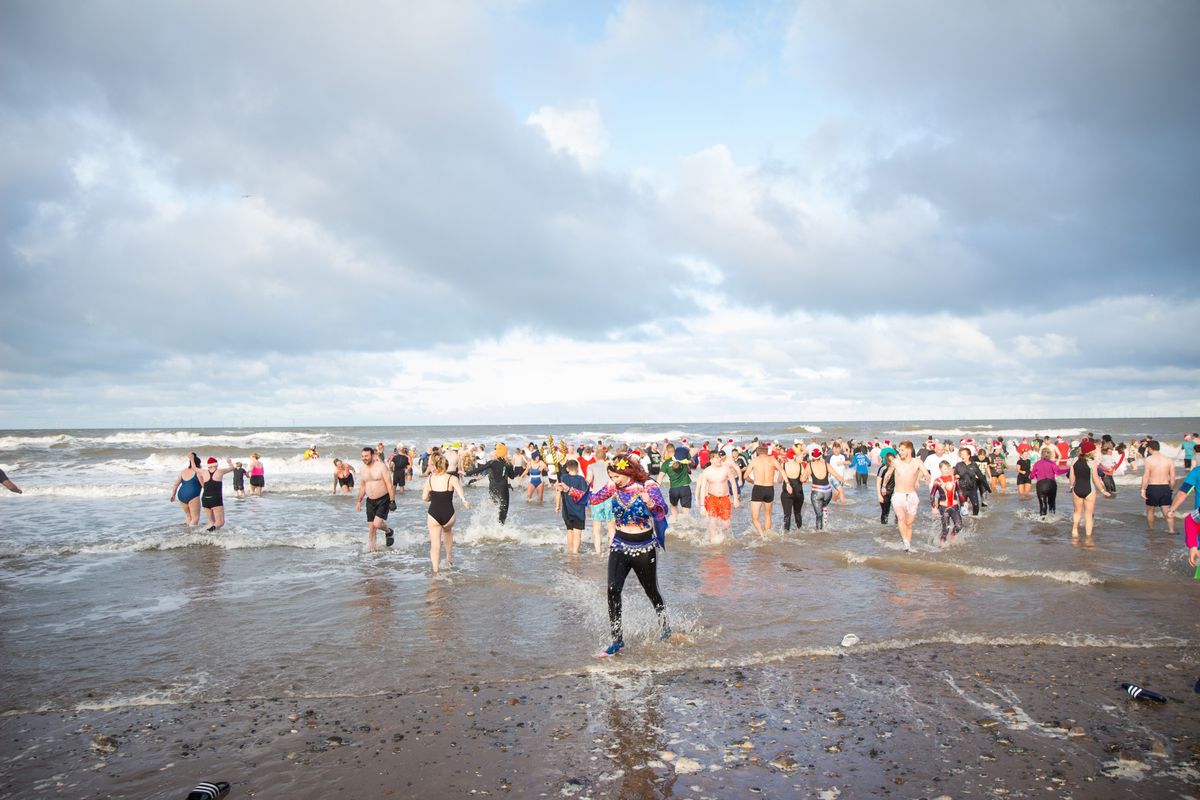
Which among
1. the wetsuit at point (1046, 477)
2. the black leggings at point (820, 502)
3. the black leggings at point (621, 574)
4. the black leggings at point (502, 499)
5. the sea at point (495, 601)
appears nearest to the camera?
the sea at point (495, 601)

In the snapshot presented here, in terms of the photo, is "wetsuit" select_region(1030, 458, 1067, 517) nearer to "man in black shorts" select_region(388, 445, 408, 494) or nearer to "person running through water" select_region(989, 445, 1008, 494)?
"person running through water" select_region(989, 445, 1008, 494)

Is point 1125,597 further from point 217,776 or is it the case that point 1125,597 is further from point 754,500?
point 217,776

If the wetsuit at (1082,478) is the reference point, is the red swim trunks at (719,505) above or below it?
below

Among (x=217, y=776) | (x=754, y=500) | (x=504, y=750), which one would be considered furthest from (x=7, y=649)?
(x=754, y=500)

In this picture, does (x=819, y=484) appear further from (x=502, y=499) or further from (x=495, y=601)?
(x=495, y=601)

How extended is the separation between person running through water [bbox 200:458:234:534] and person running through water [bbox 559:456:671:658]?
11625 millimetres

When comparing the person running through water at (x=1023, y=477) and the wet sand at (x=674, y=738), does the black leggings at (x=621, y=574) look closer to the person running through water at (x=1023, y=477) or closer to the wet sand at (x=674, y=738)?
the wet sand at (x=674, y=738)

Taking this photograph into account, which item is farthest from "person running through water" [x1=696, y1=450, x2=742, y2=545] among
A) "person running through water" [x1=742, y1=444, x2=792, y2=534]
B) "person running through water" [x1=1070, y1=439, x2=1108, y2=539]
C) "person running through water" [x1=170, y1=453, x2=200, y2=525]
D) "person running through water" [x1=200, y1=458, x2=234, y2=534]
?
"person running through water" [x1=170, y1=453, x2=200, y2=525]

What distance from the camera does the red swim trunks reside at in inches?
509

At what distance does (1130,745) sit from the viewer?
14.5ft

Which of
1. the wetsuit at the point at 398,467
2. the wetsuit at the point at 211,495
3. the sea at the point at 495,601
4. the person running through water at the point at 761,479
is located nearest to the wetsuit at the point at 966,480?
the sea at the point at 495,601

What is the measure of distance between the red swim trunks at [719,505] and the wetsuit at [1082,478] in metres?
7.14

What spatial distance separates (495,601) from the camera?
8.73 meters

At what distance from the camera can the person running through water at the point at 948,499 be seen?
1231 centimetres
